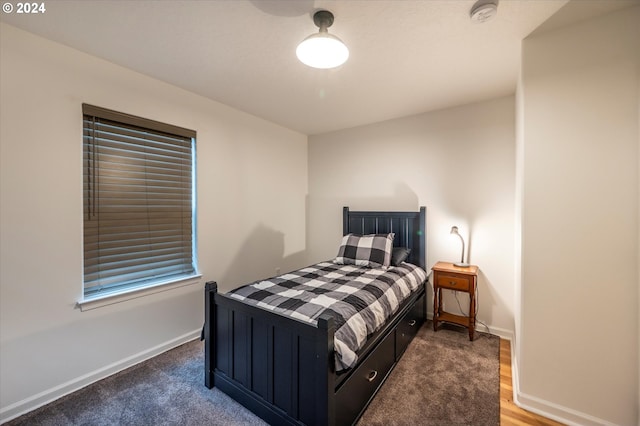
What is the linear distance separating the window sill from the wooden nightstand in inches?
98.2

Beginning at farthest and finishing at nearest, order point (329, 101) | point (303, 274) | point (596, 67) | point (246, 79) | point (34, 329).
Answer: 1. point (329, 101)
2. point (303, 274)
3. point (246, 79)
4. point (34, 329)
5. point (596, 67)

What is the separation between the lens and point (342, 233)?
3.96 meters

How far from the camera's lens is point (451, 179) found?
3.11 metres

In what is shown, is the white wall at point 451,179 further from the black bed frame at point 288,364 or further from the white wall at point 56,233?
the white wall at point 56,233

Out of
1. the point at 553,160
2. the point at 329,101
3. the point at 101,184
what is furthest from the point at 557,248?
the point at 101,184

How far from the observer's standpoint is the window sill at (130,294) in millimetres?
2045

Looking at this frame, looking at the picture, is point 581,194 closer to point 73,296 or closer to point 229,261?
point 229,261

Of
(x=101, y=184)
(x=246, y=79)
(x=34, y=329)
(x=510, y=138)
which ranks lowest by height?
(x=34, y=329)

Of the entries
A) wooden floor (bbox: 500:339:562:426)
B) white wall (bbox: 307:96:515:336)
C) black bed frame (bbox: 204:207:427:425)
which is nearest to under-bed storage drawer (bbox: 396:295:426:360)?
black bed frame (bbox: 204:207:427:425)

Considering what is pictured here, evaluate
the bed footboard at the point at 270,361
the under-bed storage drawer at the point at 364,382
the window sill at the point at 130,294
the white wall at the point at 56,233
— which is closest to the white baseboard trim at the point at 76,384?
the white wall at the point at 56,233

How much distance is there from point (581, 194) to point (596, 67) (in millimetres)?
745

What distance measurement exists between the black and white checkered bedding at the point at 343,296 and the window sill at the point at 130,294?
34.3 inches

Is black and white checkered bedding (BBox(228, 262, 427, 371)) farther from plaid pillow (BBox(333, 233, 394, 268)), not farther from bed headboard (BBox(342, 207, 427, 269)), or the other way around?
bed headboard (BBox(342, 207, 427, 269))

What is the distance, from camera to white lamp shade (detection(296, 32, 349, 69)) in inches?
60.7
